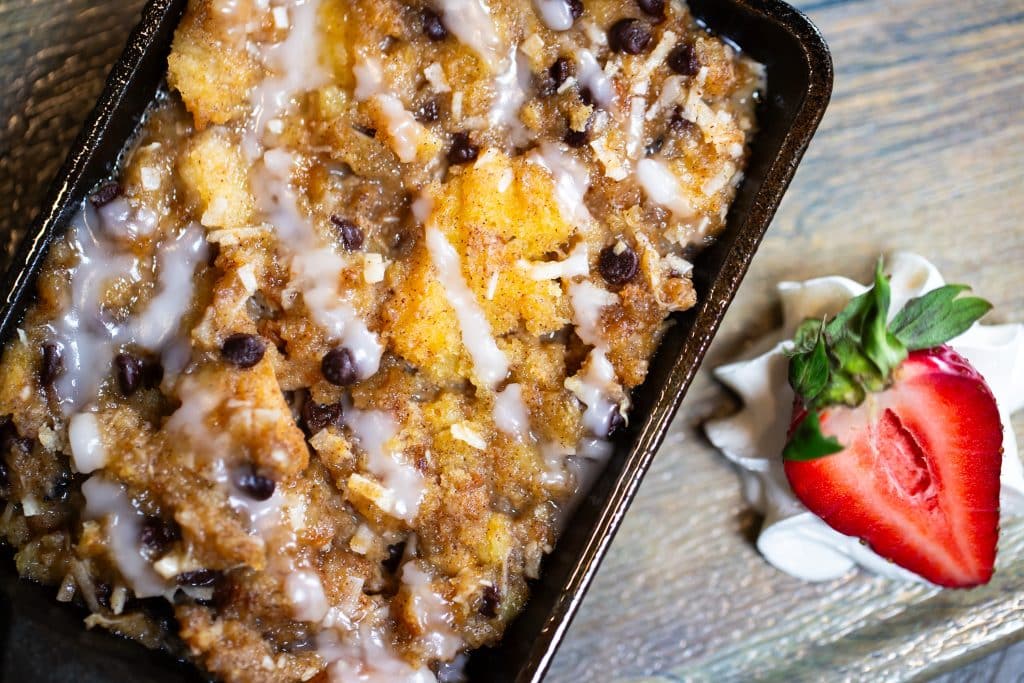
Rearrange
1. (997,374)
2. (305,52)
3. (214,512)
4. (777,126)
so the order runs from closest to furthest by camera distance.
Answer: (214,512)
(305,52)
(777,126)
(997,374)

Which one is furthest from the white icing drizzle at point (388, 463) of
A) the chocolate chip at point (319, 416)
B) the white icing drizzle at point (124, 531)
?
the white icing drizzle at point (124, 531)

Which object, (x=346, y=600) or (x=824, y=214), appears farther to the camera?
(x=824, y=214)

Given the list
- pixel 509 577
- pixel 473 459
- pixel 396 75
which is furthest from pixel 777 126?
pixel 509 577

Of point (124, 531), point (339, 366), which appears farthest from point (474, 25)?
point (124, 531)

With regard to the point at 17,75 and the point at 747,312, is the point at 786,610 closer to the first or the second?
the point at 747,312

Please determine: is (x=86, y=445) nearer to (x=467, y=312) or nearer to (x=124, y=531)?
(x=124, y=531)

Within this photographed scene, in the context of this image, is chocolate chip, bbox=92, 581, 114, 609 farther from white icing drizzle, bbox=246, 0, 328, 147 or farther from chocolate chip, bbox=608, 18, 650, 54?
chocolate chip, bbox=608, 18, 650, 54

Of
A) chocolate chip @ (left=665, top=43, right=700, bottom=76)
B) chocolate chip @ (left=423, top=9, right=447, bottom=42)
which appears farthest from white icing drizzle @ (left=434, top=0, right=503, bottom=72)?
chocolate chip @ (left=665, top=43, right=700, bottom=76)
